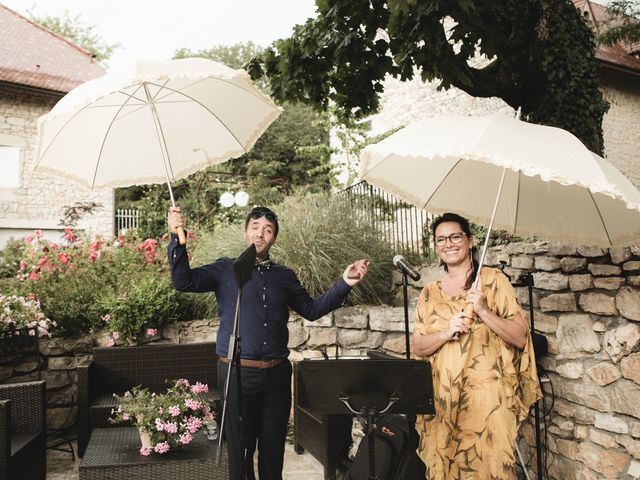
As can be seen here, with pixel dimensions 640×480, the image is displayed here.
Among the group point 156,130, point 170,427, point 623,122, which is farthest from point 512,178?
point 623,122

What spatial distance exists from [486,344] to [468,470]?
613 mm

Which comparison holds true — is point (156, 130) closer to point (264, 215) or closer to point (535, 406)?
point (264, 215)

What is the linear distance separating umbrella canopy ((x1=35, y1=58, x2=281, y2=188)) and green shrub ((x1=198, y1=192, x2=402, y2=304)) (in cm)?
278

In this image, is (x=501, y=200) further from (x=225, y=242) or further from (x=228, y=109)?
(x=225, y=242)

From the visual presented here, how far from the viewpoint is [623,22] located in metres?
7.25

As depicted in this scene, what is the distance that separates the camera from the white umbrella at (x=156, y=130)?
113 inches

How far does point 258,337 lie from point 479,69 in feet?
13.7

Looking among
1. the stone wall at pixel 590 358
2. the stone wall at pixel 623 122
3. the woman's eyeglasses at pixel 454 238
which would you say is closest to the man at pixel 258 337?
the woman's eyeglasses at pixel 454 238

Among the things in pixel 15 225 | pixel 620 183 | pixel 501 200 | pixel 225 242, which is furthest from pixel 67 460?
pixel 15 225

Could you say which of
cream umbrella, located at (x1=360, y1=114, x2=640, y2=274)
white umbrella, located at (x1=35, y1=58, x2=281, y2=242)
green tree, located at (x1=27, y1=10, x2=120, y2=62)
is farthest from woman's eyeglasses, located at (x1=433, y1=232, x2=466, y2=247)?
green tree, located at (x1=27, y1=10, x2=120, y2=62)

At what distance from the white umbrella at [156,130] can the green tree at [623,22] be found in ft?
19.0

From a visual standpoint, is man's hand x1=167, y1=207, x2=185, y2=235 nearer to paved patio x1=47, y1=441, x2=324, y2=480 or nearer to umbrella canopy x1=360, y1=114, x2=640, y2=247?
umbrella canopy x1=360, y1=114, x2=640, y2=247

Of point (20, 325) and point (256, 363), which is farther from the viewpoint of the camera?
point (20, 325)

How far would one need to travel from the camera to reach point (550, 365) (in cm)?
382
